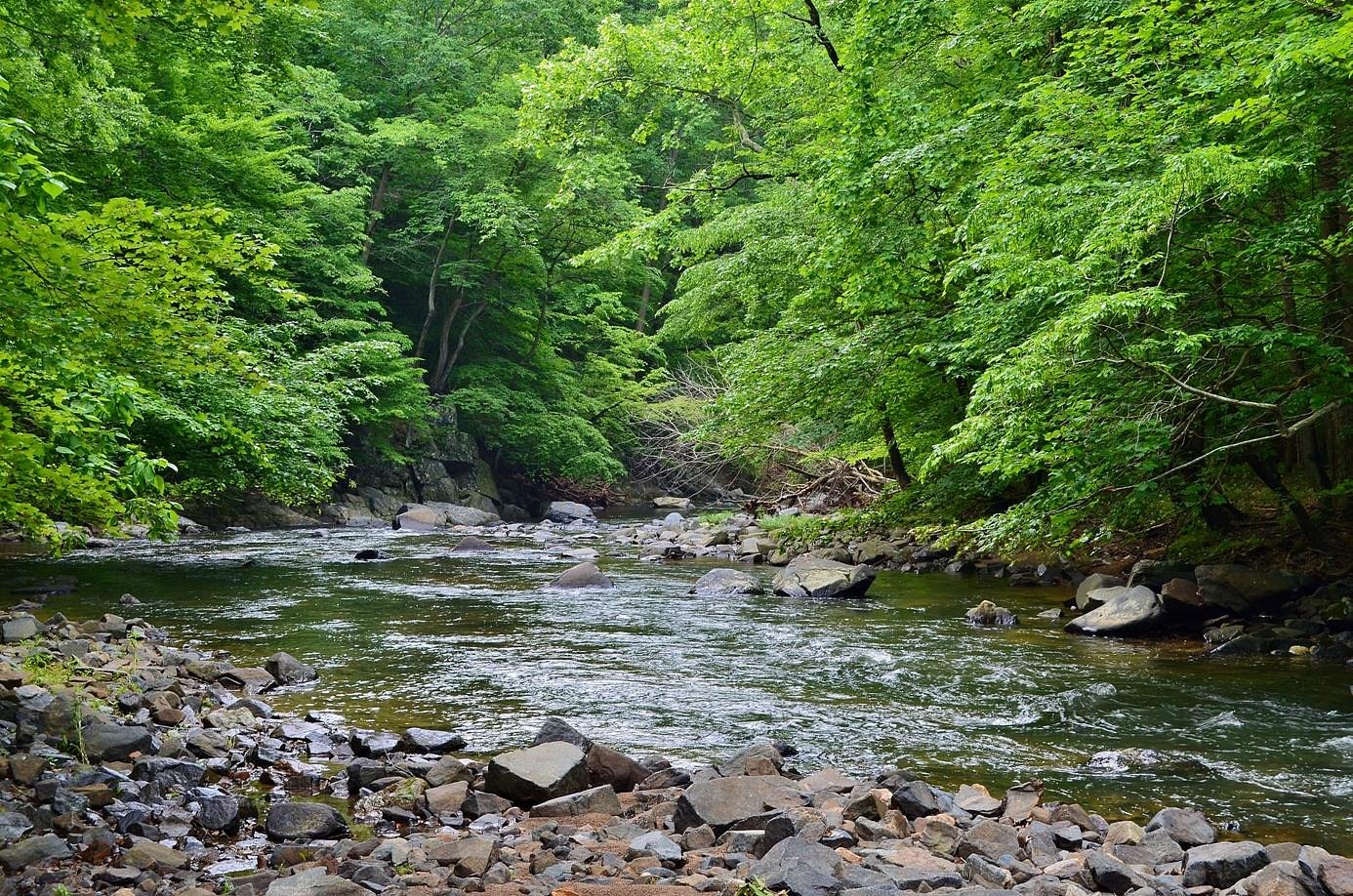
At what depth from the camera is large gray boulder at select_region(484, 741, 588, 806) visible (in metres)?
5.74

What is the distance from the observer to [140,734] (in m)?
6.25

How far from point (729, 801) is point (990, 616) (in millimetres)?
7460

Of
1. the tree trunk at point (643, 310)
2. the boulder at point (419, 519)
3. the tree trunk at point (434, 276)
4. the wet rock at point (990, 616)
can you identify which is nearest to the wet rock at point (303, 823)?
the wet rock at point (990, 616)

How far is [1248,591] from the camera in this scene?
10.9m

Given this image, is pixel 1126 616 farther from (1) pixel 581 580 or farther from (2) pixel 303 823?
(2) pixel 303 823

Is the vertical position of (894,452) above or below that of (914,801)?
below

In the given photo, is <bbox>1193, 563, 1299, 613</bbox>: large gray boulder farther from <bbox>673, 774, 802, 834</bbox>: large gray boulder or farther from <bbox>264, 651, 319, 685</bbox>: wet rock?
<bbox>264, 651, 319, 685</bbox>: wet rock

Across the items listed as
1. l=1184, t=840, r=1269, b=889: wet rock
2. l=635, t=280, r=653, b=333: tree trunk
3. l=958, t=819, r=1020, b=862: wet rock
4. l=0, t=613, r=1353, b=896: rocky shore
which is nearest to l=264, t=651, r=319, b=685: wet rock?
l=0, t=613, r=1353, b=896: rocky shore

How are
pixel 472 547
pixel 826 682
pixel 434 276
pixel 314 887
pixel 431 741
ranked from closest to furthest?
pixel 314 887
pixel 431 741
pixel 826 682
pixel 472 547
pixel 434 276

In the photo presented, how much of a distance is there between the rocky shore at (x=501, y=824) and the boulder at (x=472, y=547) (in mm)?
13335

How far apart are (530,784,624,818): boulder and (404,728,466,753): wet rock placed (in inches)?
57.3

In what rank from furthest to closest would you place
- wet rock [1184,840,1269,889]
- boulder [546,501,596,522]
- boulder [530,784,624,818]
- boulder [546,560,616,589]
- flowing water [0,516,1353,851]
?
boulder [546,501,596,522] < boulder [546,560,616,589] < flowing water [0,516,1353,851] < boulder [530,784,624,818] < wet rock [1184,840,1269,889]

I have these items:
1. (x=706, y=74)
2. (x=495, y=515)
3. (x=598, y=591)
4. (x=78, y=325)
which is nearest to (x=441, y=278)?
(x=495, y=515)

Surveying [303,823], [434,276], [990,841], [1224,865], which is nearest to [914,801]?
[990,841]
